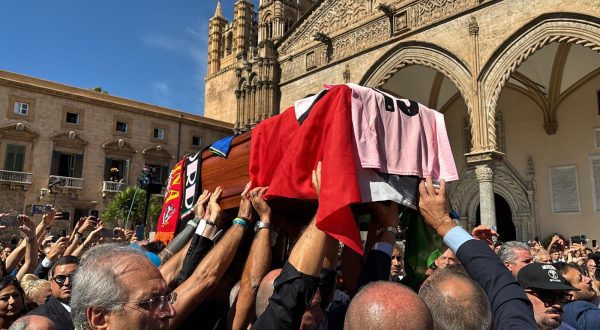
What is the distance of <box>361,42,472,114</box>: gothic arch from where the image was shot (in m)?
13.3

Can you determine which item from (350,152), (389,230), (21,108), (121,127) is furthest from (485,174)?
(21,108)

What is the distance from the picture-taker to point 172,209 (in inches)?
156

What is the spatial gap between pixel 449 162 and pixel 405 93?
1632 cm

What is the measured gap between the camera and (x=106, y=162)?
23484 mm

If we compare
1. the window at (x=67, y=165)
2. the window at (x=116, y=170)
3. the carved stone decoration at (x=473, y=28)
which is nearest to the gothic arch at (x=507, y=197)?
the carved stone decoration at (x=473, y=28)

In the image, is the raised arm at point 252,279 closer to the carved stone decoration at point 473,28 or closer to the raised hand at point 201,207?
the raised hand at point 201,207

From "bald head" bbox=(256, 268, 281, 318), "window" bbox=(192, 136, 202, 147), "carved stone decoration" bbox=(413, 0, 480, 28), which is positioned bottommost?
"bald head" bbox=(256, 268, 281, 318)

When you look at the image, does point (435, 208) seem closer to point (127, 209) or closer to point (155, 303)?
point (155, 303)

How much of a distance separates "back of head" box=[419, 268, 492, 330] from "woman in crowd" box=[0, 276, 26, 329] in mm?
2680

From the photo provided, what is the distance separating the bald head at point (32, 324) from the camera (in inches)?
79.6

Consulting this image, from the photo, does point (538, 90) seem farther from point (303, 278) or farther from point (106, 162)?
point (106, 162)

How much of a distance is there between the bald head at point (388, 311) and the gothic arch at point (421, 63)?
1237 cm

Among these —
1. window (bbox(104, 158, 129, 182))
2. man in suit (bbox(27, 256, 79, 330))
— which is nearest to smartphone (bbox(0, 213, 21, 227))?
man in suit (bbox(27, 256, 79, 330))

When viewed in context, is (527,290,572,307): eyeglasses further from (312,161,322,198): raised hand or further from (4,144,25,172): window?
(4,144,25,172): window
